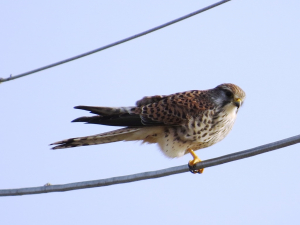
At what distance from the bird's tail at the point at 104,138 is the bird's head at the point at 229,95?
0.81 meters

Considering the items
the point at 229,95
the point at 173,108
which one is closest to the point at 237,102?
the point at 229,95

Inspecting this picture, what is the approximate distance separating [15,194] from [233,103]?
2473 mm

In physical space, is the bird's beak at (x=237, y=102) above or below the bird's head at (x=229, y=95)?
below

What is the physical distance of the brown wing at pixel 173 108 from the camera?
18.5ft

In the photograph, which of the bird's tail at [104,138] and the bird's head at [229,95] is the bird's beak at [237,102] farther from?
the bird's tail at [104,138]

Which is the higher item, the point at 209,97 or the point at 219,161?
the point at 209,97

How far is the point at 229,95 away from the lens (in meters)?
5.86

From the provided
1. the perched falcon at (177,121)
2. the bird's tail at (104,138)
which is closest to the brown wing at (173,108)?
the perched falcon at (177,121)

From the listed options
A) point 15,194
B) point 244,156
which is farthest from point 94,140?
point 244,156

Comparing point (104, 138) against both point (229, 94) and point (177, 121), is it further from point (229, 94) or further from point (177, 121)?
point (229, 94)

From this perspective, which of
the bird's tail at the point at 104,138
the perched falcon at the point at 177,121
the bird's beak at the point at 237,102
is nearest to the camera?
the bird's tail at the point at 104,138

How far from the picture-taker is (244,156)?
3660mm

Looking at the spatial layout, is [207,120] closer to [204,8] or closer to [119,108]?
[119,108]

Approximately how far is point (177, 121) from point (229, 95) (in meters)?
0.59
